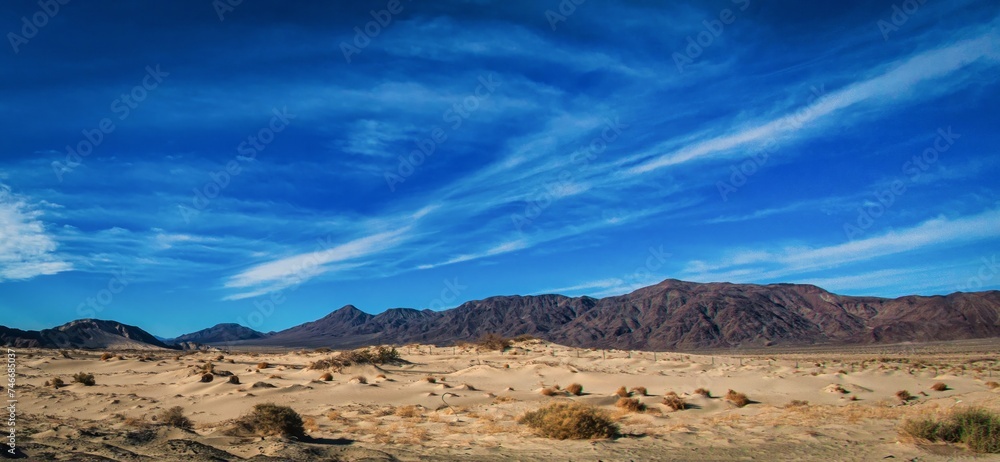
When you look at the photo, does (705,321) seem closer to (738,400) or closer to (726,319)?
(726,319)

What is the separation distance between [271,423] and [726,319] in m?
147

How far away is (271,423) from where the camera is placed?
41.3ft

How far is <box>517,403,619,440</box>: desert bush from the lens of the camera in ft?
43.8

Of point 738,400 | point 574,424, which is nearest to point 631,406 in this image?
point 738,400

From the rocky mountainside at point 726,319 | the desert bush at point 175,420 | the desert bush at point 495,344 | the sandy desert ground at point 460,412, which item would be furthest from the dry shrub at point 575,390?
the rocky mountainside at point 726,319

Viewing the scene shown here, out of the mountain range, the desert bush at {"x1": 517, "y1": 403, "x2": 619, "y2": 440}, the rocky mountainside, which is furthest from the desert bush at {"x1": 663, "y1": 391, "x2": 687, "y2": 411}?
the rocky mountainside

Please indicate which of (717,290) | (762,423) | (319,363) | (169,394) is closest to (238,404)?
(169,394)

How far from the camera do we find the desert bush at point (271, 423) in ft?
41.1

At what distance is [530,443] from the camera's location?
42.2 feet

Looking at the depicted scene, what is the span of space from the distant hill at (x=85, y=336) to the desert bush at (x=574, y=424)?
90.6 metres

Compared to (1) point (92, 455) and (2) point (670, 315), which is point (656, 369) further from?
(2) point (670, 315)

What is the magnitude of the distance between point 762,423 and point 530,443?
7.49 metres

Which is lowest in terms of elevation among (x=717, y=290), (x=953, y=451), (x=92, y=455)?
(x=953, y=451)

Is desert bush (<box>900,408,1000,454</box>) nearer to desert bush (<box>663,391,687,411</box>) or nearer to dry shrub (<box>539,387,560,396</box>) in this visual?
desert bush (<box>663,391,687,411</box>)
